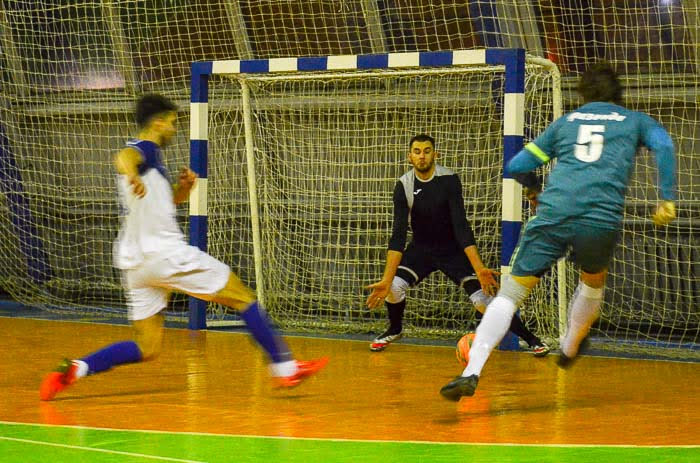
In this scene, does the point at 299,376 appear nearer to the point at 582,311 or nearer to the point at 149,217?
the point at 149,217

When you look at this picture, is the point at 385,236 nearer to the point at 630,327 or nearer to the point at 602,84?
the point at 630,327

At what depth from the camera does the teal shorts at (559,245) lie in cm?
566

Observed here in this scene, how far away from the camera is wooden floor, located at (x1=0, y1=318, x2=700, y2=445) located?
539 cm

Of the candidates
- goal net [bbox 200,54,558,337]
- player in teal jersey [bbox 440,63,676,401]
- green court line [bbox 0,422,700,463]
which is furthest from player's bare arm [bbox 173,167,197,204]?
goal net [bbox 200,54,558,337]

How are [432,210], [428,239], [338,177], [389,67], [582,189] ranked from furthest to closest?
[338,177]
[389,67]
[428,239]
[432,210]
[582,189]

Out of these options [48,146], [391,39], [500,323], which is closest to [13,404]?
[500,323]

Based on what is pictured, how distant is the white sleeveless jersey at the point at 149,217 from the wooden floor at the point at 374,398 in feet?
2.66

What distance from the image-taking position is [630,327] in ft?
32.9

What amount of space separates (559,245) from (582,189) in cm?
31

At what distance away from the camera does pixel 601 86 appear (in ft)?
19.3

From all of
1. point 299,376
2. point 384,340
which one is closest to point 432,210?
point 384,340

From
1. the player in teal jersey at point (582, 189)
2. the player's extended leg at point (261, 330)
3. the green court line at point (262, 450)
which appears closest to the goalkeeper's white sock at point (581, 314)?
the player in teal jersey at point (582, 189)

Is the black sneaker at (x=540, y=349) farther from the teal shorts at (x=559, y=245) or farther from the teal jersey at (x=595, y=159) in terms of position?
the teal jersey at (x=595, y=159)

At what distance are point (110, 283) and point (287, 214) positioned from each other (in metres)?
2.56
